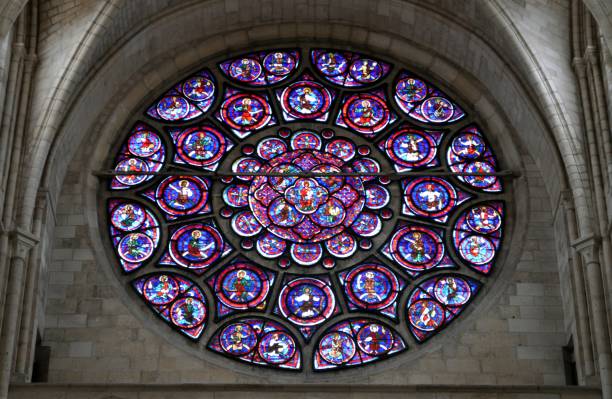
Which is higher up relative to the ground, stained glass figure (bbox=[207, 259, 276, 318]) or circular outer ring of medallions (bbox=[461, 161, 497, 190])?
circular outer ring of medallions (bbox=[461, 161, 497, 190])

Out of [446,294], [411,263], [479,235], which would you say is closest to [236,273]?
[411,263]

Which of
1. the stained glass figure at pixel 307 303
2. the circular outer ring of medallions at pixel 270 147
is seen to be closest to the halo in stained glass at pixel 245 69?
the circular outer ring of medallions at pixel 270 147

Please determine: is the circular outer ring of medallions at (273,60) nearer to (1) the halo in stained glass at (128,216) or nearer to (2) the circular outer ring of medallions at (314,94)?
(2) the circular outer ring of medallions at (314,94)

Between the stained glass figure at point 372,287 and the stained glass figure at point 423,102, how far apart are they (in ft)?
8.10

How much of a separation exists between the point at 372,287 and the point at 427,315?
31.3 inches

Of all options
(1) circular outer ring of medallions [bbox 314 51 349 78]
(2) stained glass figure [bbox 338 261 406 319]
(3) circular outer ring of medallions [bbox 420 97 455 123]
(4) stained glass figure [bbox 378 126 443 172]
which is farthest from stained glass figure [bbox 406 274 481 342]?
(1) circular outer ring of medallions [bbox 314 51 349 78]

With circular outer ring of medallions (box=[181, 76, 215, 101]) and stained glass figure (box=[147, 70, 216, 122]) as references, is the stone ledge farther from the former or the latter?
circular outer ring of medallions (box=[181, 76, 215, 101])

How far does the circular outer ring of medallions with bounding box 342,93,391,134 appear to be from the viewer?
1956 cm

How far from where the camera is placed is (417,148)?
1936 cm

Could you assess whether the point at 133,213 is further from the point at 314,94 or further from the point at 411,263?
the point at 411,263

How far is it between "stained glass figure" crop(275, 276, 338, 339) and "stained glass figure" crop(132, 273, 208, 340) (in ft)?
3.24

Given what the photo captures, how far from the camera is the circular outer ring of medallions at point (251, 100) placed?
768 inches

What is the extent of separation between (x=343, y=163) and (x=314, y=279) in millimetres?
1880

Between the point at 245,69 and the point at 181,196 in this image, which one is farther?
the point at 245,69
